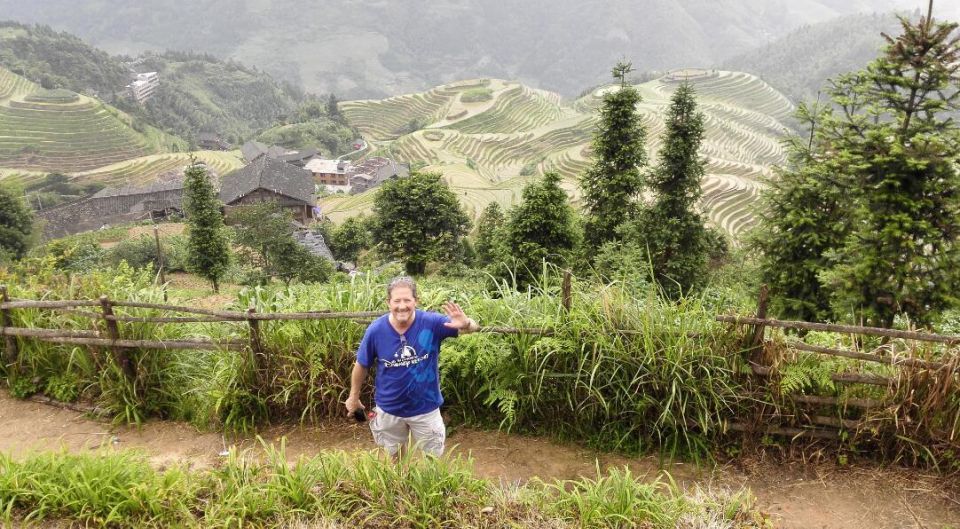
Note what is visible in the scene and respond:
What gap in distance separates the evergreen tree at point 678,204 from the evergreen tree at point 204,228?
1566 cm

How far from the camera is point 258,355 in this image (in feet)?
13.3

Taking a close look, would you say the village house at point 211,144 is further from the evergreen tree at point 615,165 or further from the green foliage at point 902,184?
the green foliage at point 902,184

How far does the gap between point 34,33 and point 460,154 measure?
94.8m

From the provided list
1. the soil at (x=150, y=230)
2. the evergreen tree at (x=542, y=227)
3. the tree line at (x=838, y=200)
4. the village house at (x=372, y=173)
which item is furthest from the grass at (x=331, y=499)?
the village house at (x=372, y=173)

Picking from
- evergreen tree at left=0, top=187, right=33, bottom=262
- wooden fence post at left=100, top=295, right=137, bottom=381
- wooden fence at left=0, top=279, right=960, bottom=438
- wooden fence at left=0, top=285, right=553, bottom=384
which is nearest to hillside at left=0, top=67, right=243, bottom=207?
evergreen tree at left=0, top=187, right=33, bottom=262

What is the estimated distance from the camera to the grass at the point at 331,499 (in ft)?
8.80

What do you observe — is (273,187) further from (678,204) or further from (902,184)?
(902,184)

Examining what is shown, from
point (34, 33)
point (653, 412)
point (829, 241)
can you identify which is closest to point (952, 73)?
point (829, 241)

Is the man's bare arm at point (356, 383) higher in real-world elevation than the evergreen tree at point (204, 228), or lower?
lower

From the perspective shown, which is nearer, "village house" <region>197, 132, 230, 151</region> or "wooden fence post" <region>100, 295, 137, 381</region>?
"wooden fence post" <region>100, 295, 137, 381</region>

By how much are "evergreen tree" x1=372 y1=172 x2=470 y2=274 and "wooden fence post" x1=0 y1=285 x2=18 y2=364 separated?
60.5 feet

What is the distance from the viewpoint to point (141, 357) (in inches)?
171

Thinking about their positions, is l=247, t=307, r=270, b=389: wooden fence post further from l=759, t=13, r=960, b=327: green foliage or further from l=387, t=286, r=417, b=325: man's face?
l=759, t=13, r=960, b=327: green foliage

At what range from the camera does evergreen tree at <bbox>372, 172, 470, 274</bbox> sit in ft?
76.7
